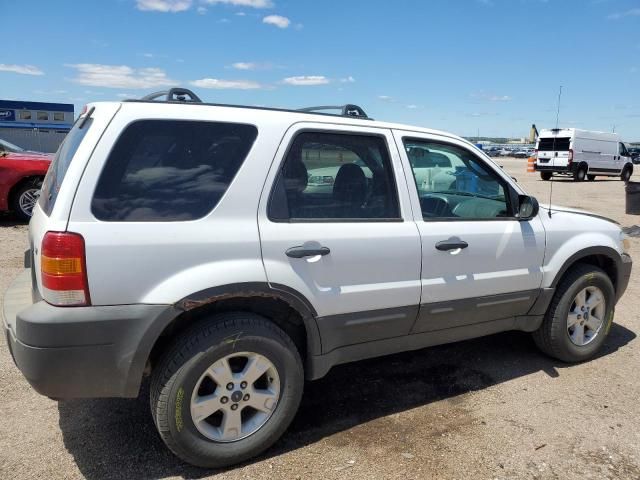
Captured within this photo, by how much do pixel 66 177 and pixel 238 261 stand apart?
0.89 metres

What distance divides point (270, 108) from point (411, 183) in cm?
98

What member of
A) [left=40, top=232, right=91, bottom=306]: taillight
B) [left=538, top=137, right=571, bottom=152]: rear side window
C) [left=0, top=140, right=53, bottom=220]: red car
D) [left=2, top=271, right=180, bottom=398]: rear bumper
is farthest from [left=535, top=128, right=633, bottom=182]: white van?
[left=40, top=232, right=91, bottom=306]: taillight

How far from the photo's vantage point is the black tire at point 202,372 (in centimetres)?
256

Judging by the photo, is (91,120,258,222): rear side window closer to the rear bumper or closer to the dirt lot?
the rear bumper

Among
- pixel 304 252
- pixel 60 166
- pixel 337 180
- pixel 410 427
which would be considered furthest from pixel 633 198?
pixel 60 166

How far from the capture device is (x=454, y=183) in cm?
397

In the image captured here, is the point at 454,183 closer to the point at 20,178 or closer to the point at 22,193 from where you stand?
the point at 20,178

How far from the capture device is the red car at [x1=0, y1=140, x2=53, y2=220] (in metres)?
8.96

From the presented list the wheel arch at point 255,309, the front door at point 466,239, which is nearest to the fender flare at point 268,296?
the wheel arch at point 255,309

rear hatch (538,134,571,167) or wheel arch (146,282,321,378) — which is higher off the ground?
rear hatch (538,134,571,167)

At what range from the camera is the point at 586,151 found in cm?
2592

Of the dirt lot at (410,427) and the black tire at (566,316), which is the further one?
the black tire at (566,316)

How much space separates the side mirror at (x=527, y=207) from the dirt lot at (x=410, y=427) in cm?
124

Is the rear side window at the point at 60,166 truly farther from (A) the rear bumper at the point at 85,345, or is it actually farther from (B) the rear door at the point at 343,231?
(B) the rear door at the point at 343,231
